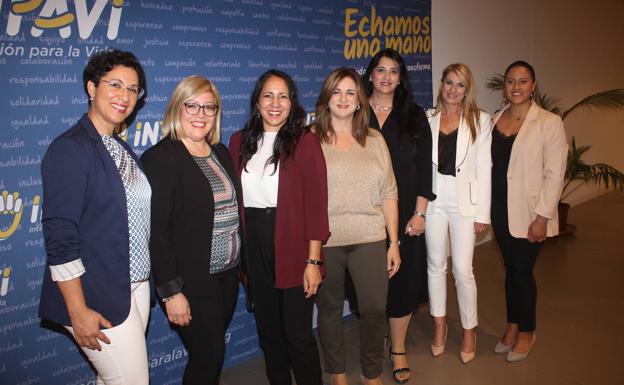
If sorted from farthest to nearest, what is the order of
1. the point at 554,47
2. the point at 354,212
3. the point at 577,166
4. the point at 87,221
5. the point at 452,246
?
the point at 554,47, the point at 577,166, the point at 452,246, the point at 354,212, the point at 87,221

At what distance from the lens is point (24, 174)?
2.21 metres

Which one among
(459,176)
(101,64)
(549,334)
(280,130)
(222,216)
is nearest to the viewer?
(101,64)

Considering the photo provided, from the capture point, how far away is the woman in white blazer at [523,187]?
2965 mm

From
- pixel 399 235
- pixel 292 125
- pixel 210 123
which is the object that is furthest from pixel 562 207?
pixel 210 123

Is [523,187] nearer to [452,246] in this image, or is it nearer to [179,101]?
[452,246]

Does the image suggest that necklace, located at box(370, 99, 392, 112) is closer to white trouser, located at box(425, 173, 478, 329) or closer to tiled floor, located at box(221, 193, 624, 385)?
white trouser, located at box(425, 173, 478, 329)

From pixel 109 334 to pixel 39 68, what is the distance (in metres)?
1.32

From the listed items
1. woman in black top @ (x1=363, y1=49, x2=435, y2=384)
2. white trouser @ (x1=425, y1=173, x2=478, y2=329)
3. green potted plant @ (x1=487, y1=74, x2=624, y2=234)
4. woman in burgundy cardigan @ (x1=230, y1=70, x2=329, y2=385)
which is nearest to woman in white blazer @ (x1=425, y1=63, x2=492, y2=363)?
white trouser @ (x1=425, y1=173, x2=478, y2=329)

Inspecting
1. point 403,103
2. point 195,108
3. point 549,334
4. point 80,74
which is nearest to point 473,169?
point 403,103

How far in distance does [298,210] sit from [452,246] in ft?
4.08

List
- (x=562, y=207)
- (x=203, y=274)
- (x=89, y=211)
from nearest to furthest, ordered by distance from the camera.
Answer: (x=89, y=211)
(x=203, y=274)
(x=562, y=207)

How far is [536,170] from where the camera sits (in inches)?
118

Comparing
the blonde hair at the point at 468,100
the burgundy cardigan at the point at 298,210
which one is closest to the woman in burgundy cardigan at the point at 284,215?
the burgundy cardigan at the point at 298,210

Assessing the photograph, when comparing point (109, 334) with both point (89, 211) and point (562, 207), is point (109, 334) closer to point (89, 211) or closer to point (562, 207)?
point (89, 211)
